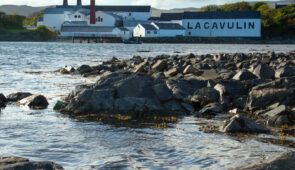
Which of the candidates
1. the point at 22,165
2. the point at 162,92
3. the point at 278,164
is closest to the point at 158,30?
the point at 162,92

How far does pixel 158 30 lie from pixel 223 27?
1831 centimetres

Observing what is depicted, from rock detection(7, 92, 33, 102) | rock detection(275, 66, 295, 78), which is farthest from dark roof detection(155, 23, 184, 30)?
rock detection(7, 92, 33, 102)

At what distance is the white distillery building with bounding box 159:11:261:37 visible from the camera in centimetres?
10238

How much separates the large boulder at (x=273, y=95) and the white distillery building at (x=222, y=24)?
9592cm

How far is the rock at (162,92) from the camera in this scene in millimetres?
9508

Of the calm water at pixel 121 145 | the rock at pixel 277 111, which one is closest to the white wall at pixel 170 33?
the rock at pixel 277 111

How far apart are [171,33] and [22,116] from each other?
303ft

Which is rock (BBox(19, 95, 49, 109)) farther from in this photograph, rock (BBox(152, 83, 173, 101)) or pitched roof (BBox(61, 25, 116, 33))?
pitched roof (BBox(61, 25, 116, 33))

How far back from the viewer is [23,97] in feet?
36.7

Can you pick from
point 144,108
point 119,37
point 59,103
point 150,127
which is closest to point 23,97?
point 59,103

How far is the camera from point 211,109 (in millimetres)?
9438

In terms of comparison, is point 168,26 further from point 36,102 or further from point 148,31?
point 36,102

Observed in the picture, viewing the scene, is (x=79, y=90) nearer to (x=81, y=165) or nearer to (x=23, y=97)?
(x=23, y=97)

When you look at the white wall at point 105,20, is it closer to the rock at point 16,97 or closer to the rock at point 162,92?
the rock at point 16,97
